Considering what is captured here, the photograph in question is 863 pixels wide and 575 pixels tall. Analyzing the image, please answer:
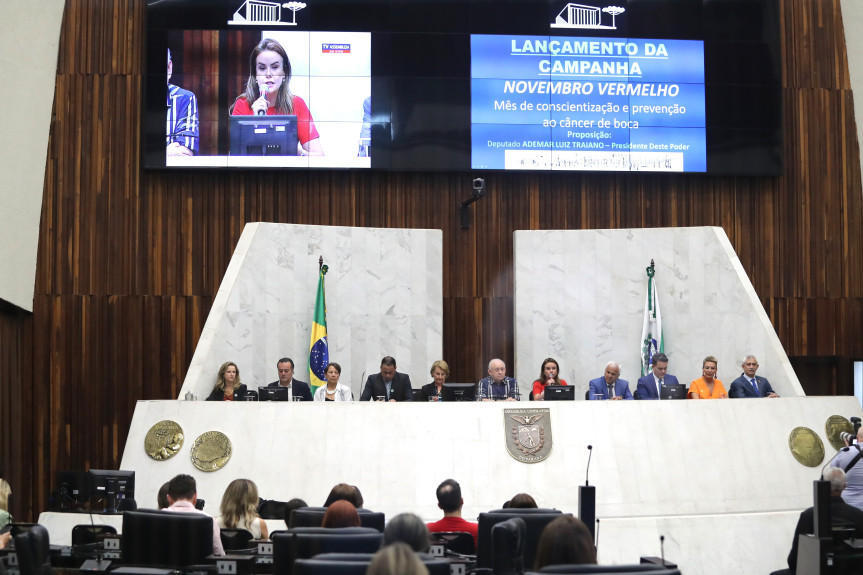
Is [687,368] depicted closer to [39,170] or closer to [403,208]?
[403,208]

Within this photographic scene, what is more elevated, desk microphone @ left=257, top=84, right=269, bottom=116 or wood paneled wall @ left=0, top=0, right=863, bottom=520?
desk microphone @ left=257, top=84, right=269, bottom=116

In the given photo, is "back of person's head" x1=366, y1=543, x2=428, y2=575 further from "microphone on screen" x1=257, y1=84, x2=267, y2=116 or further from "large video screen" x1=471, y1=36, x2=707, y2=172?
"microphone on screen" x1=257, y1=84, x2=267, y2=116

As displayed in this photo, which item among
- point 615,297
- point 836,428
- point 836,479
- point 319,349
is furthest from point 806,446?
point 319,349

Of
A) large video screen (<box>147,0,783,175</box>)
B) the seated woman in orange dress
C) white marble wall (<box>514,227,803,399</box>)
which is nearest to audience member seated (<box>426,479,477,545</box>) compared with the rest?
the seated woman in orange dress

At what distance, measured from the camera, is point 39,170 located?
49.6 feet

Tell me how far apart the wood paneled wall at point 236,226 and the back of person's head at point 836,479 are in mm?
7347

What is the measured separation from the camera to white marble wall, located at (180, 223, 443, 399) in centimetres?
1390

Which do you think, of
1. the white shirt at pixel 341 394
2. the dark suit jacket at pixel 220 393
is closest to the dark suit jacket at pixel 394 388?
the white shirt at pixel 341 394

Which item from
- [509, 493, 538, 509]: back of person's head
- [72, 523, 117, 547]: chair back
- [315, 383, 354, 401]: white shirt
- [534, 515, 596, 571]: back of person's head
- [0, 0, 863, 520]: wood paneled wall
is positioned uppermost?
[0, 0, 863, 520]: wood paneled wall

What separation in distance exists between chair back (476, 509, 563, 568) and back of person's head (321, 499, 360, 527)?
75cm

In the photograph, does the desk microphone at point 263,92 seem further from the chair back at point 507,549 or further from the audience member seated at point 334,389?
the chair back at point 507,549

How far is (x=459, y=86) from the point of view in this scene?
15242mm

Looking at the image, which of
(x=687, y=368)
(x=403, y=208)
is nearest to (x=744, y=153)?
(x=687, y=368)

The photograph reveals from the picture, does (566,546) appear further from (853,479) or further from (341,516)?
(853,479)
